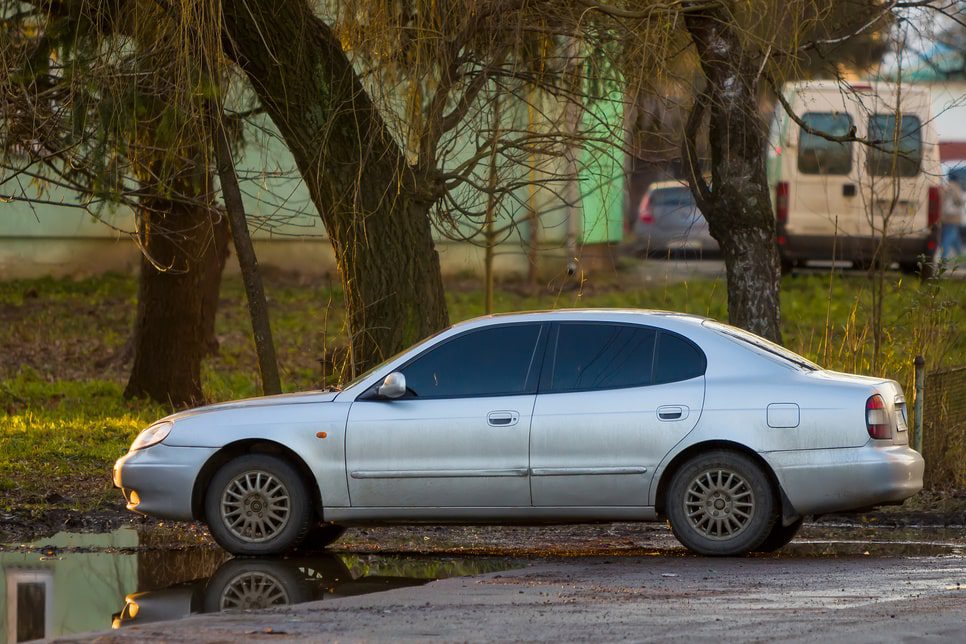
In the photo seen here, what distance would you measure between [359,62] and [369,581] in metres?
5.11

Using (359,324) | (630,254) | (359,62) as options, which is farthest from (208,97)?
(630,254)

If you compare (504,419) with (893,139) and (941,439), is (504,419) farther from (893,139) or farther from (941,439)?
(893,139)

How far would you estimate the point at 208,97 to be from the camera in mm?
11297

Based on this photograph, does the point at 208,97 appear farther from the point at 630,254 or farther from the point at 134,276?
the point at 630,254

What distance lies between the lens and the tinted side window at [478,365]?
30.5ft

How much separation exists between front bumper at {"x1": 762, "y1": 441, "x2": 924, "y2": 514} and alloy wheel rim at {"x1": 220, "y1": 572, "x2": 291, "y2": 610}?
285 cm

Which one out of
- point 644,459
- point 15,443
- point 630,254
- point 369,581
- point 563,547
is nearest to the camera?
point 369,581

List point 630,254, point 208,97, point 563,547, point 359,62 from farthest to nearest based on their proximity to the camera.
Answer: point 630,254 < point 359,62 < point 208,97 < point 563,547

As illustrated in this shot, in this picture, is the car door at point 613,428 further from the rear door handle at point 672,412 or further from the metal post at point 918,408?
the metal post at point 918,408

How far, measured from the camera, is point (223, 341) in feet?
71.1

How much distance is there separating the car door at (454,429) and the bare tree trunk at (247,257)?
338 centimetres

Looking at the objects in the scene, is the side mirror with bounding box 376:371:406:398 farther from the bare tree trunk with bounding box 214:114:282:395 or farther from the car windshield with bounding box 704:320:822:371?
the bare tree trunk with bounding box 214:114:282:395

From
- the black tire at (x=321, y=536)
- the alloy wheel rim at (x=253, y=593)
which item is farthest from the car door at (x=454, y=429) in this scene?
the alloy wheel rim at (x=253, y=593)

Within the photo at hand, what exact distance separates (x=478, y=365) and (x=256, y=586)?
2015 mm
